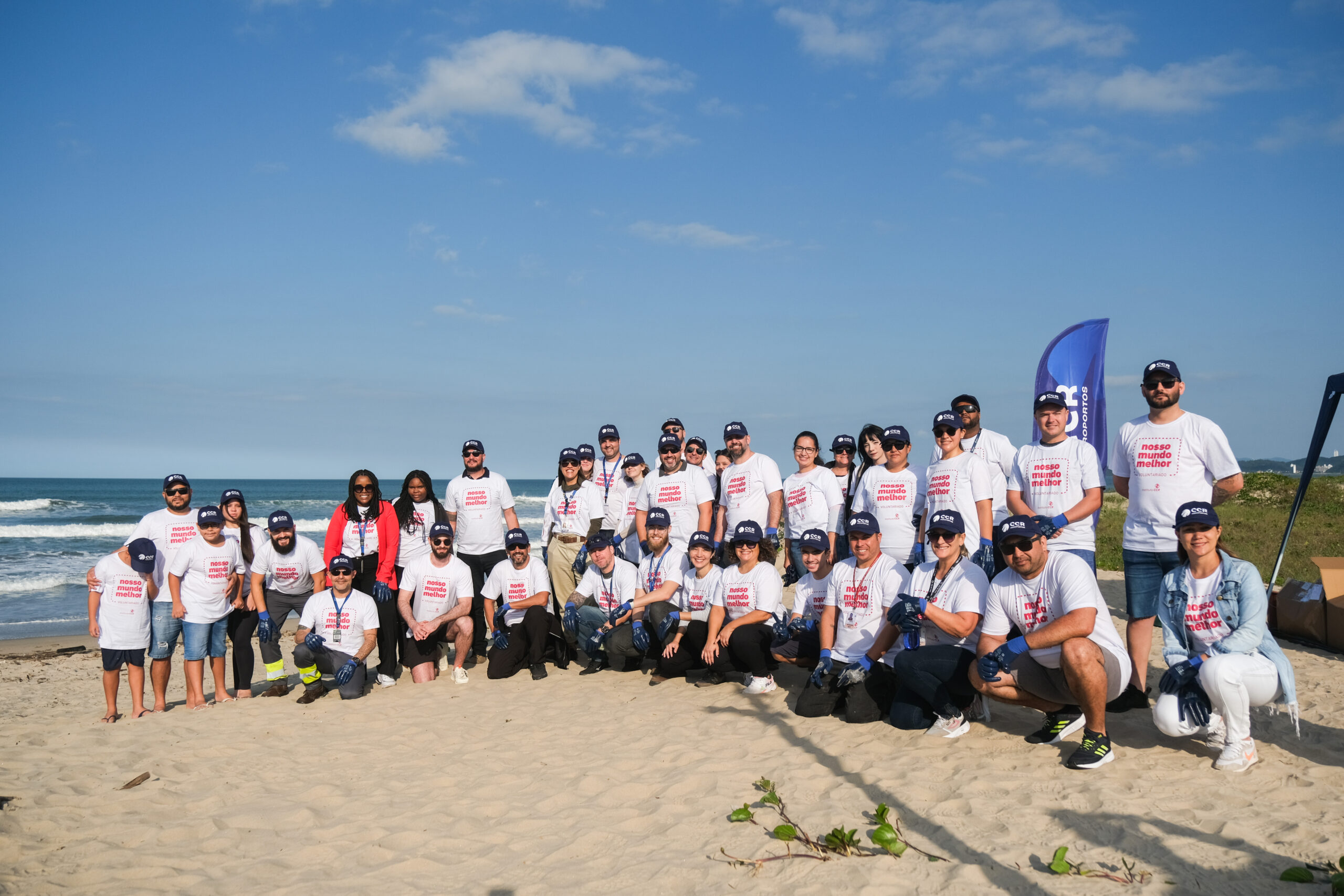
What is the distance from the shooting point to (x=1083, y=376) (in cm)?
837

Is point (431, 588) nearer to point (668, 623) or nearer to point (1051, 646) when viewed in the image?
point (668, 623)

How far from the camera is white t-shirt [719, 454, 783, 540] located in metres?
7.20

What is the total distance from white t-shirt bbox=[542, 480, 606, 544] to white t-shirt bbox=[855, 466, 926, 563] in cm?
278

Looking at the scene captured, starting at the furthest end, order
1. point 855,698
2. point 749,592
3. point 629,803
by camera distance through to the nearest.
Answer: point 749,592 → point 855,698 → point 629,803

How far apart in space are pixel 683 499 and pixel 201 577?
3853 mm

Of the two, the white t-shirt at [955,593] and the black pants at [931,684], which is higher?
the white t-shirt at [955,593]

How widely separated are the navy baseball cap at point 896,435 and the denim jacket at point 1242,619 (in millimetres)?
2159

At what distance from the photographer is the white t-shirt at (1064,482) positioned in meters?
5.22

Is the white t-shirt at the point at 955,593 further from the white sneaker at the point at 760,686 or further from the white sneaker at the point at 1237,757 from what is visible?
the white sneaker at the point at 760,686

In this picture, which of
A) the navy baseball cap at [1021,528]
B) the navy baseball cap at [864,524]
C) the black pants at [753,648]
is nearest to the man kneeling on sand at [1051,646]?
the navy baseball cap at [1021,528]

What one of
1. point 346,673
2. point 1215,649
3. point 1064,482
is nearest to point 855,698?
point 1064,482

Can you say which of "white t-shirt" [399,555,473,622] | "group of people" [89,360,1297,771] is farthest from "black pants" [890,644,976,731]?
"white t-shirt" [399,555,473,622]

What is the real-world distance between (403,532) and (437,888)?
4492mm

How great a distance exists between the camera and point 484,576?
7996 mm
